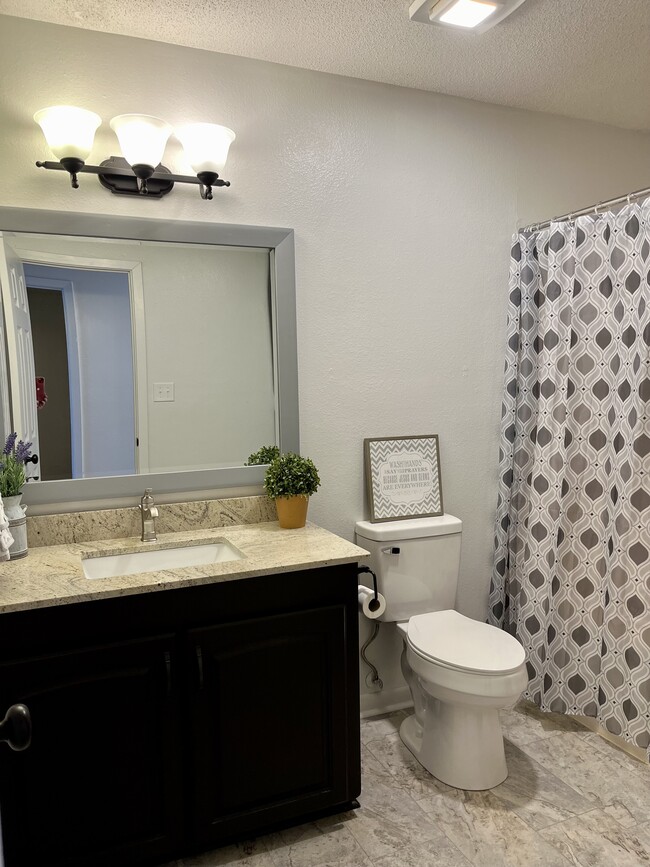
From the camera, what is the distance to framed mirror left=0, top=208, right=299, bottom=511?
6.44 feet

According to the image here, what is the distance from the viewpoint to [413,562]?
2414mm

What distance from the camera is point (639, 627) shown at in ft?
7.13

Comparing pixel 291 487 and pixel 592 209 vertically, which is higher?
pixel 592 209

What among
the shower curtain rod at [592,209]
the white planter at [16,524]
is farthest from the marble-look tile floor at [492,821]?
the shower curtain rod at [592,209]

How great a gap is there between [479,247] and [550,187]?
471mm

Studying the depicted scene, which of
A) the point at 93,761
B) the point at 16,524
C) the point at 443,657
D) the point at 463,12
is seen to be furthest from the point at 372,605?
the point at 463,12

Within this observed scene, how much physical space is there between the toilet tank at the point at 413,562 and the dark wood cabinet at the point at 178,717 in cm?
51

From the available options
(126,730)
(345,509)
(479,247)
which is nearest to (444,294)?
(479,247)

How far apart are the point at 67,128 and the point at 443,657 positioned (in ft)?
6.51

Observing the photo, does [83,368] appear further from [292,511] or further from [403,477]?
[403,477]

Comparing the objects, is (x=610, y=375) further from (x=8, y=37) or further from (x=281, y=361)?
(x=8, y=37)

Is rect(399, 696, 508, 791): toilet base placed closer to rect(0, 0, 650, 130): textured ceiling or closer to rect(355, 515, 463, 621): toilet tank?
rect(355, 515, 463, 621): toilet tank

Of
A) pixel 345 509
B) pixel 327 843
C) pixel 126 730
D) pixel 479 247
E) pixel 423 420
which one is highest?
pixel 479 247

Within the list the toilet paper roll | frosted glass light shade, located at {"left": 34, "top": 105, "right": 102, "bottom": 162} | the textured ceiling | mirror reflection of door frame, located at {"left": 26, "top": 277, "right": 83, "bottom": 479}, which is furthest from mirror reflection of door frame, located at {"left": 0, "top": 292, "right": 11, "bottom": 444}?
the toilet paper roll
